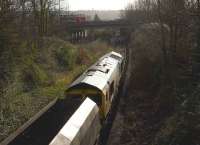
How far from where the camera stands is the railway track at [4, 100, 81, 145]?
38.4ft

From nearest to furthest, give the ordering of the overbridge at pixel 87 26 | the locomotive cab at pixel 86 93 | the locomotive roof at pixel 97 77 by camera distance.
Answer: the locomotive cab at pixel 86 93, the locomotive roof at pixel 97 77, the overbridge at pixel 87 26

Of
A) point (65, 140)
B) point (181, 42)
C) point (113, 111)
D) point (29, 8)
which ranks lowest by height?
point (113, 111)

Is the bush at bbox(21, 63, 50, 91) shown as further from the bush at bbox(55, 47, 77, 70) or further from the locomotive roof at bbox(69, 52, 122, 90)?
the bush at bbox(55, 47, 77, 70)

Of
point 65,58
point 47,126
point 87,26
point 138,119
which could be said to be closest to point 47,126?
point 47,126

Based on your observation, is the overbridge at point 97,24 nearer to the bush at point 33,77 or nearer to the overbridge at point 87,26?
the overbridge at point 87,26

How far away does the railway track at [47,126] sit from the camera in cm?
1170

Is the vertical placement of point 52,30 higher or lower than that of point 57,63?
higher

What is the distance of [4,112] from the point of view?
728 inches

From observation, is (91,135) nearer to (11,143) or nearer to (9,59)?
(11,143)

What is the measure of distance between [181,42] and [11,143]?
1414 centimetres

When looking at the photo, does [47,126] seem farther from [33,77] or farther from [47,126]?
[33,77]

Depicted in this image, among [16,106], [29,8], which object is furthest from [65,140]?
[29,8]

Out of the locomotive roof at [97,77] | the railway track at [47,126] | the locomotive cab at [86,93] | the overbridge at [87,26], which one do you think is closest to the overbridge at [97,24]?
the overbridge at [87,26]

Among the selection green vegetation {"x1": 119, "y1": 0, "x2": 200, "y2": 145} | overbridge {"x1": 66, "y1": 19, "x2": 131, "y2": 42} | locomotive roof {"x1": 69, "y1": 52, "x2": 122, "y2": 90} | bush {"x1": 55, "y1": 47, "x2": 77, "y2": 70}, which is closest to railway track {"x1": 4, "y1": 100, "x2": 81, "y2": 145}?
locomotive roof {"x1": 69, "y1": 52, "x2": 122, "y2": 90}
